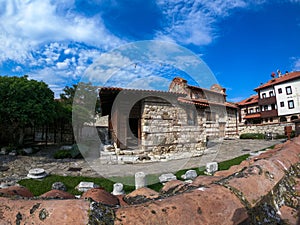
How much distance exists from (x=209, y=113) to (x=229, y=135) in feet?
19.3

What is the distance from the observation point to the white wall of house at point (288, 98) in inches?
1056

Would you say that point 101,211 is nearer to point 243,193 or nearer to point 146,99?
point 243,193

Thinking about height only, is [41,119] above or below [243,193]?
above

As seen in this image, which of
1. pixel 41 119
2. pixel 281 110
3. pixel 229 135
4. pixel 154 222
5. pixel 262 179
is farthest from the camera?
pixel 281 110

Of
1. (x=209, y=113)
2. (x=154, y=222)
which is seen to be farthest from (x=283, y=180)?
(x=209, y=113)

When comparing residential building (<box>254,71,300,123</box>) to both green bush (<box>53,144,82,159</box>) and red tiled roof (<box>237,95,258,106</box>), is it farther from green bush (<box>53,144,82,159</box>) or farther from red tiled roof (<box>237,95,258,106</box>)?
green bush (<box>53,144,82,159</box>)

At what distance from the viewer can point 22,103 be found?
12609mm

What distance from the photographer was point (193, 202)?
0.89 meters

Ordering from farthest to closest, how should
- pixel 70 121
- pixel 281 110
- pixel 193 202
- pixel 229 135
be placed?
pixel 281 110 < pixel 229 135 < pixel 70 121 < pixel 193 202

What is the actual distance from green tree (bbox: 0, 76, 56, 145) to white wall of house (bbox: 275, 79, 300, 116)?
30351mm

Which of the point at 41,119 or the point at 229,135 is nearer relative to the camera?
the point at 41,119

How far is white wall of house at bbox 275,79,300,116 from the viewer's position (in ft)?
88.0

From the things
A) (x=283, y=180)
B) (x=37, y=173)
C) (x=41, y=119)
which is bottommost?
(x=37, y=173)

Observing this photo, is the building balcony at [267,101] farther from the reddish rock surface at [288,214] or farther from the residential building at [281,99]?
the reddish rock surface at [288,214]
